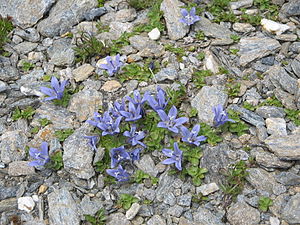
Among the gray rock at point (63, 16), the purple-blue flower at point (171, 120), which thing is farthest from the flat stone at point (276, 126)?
the gray rock at point (63, 16)

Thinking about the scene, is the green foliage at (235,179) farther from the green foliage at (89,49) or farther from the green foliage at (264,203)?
the green foliage at (89,49)

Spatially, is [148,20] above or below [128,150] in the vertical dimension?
above

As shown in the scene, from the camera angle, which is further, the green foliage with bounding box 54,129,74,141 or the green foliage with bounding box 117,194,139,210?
the green foliage with bounding box 54,129,74,141

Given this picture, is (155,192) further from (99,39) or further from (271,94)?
(99,39)

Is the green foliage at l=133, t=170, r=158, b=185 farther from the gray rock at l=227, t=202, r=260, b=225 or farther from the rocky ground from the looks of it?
the gray rock at l=227, t=202, r=260, b=225

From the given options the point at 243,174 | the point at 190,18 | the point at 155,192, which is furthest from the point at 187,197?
the point at 190,18

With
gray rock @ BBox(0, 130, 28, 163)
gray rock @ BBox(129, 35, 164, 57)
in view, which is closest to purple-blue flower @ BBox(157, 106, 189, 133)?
gray rock @ BBox(129, 35, 164, 57)

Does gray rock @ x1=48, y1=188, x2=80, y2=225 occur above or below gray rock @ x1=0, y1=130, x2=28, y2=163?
below

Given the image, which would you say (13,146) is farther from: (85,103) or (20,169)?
(85,103)

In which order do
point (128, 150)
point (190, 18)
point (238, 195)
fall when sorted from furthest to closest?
1. point (190, 18)
2. point (128, 150)
3. point (238, 195)
